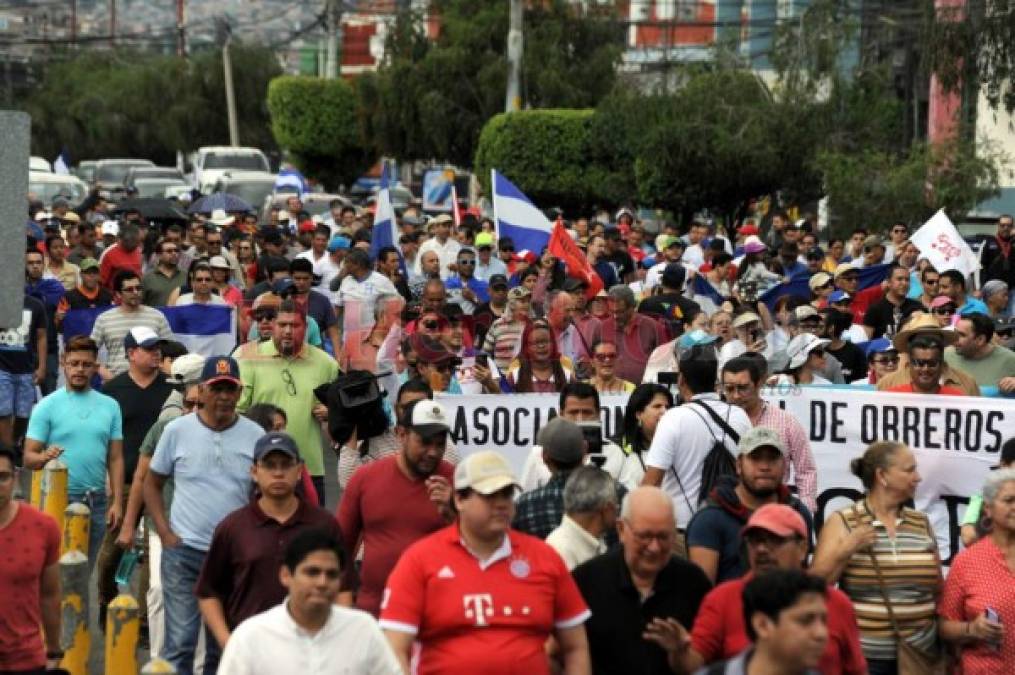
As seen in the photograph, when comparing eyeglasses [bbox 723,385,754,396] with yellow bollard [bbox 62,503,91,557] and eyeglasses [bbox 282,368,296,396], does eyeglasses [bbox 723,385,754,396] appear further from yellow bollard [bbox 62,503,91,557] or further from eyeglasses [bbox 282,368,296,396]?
yellow bollard [bbox 62,503,91,557]

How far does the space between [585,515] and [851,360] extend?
6922 mm

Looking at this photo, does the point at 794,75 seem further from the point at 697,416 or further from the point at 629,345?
the point at 697,416

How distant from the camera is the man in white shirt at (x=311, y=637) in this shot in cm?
682

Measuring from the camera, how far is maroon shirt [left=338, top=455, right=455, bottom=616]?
29.0ft

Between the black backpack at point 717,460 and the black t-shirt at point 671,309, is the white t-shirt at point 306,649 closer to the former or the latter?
the black backpack at point 717,460

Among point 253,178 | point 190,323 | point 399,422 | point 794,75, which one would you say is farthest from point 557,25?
point 399,422

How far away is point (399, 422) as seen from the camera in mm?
10289

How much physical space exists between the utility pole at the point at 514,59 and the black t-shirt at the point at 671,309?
27507 millimetres

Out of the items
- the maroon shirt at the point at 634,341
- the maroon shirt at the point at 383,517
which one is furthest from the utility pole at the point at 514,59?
the maroon shirt at the point at 383,517

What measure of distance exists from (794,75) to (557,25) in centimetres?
1367

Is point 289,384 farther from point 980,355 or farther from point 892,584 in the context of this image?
point 892,584

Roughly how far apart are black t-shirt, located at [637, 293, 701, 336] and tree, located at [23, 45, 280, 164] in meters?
60.1

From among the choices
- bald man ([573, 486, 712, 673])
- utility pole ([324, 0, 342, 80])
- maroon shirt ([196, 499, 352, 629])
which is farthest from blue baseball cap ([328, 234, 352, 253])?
utility pole ([324, 0, 342, 80])

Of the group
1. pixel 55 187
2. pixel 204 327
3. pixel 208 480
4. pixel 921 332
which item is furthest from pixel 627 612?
pixel 55 187
